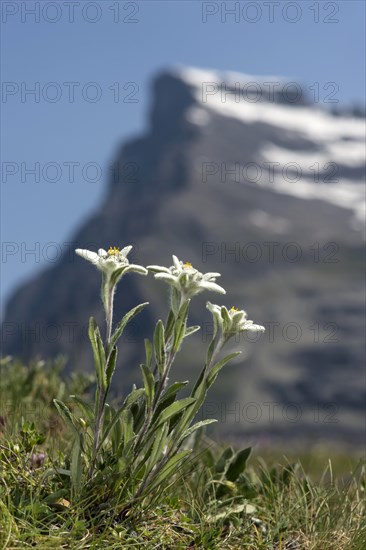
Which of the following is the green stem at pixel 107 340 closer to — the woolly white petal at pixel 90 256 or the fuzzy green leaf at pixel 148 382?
the woolly white petal at pixel 90 256

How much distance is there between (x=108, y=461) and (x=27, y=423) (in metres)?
1.07

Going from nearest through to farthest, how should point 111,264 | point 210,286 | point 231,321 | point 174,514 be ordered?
point 210,286 < point 111,264 < point 231,321 < point 174,514

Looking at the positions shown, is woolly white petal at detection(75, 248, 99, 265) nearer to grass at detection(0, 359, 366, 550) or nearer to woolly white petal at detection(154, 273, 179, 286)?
woolly white petal at detection(154, 273, 179, 286)

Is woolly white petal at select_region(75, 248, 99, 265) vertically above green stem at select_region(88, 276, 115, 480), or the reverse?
woolly white petal at select_region(75, 248, 99, 265)

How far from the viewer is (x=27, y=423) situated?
6586mm

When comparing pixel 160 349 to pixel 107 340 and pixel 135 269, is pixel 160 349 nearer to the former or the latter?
pixel 107 340

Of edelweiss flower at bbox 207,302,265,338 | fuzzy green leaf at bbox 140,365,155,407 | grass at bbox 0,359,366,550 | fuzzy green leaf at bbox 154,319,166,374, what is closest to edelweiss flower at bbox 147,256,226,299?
edelweiss flower at bbox 207,302,265,338

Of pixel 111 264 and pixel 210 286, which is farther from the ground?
pixel 111 264

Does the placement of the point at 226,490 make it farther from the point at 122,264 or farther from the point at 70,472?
the point at 122,264

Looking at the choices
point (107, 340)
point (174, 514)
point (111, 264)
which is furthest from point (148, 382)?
point (174, 514)

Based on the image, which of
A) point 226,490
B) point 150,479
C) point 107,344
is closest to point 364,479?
point 226,490

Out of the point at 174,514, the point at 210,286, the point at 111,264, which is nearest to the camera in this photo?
the point at 210,286

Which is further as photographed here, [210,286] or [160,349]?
[160,349]

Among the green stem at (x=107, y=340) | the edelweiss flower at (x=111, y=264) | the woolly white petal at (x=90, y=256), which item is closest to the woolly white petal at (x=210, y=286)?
Result: the edelweiss flower at (x=111, y=264)
